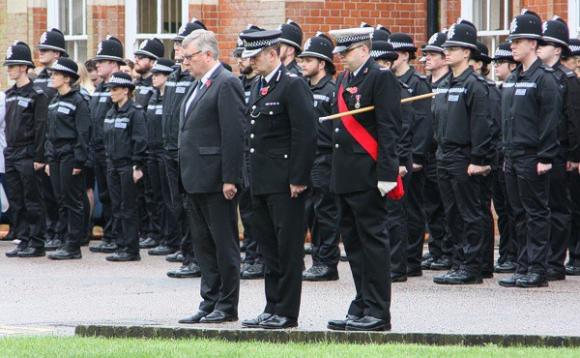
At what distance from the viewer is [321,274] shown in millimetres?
15180

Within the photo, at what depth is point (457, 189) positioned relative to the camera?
14742mm

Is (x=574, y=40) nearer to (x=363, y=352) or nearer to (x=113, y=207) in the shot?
(x=113, y=207)

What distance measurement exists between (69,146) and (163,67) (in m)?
1.45

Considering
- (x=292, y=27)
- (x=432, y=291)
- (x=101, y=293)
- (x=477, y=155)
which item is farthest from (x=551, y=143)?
(x=101, y=293)

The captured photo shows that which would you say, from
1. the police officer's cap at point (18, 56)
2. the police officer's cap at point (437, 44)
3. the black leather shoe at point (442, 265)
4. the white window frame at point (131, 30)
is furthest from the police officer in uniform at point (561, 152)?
the white window frame at point (131, 30)

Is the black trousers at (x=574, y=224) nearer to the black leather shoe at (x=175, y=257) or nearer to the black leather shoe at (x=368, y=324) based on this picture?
the black leather shoe at (x=175, y=257)

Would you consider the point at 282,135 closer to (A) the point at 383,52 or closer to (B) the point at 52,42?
(A) the point at 383,52

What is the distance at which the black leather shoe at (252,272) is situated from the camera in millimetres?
15398

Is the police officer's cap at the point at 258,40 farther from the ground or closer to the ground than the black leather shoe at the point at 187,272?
farther from the ground

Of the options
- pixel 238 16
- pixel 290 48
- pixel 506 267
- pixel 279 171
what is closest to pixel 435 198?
pixel 506 267

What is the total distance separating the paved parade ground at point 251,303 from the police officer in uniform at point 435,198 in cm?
38

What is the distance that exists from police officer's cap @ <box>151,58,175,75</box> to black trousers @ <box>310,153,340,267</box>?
10.9 ft

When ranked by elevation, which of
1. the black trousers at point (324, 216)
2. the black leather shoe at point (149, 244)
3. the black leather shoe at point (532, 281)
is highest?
the black trousers at point (324, 216)

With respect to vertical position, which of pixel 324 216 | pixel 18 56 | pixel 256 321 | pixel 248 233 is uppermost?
pixel 18 56
